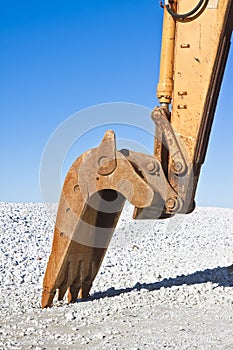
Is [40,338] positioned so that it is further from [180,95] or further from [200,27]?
[200,27]

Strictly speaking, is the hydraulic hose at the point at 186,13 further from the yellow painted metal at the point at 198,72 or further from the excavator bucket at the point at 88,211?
the excavator bucket at the point at 88,211

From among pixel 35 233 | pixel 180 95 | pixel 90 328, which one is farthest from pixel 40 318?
pixel 35 233

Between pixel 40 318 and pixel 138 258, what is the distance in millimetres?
3992

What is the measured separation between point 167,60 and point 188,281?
2.95 meters

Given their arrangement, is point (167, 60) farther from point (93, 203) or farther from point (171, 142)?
point (93, 203)

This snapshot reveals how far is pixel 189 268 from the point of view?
28.8 feet

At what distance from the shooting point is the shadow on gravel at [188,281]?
6655 mm

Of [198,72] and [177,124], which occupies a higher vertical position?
[198,72]

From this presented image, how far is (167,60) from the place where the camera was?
5.25 meters

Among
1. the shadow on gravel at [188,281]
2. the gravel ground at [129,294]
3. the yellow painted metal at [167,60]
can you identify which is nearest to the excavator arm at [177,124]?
the yellow painted metal at [167,60]

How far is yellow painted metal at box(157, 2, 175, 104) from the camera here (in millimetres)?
5242

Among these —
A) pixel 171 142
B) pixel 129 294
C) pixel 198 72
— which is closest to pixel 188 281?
pixel 129 294

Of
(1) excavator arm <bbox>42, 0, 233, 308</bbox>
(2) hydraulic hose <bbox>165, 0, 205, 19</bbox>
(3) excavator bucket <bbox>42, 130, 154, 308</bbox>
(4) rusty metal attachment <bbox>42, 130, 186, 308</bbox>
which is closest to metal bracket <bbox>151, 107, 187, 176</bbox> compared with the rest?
(1) excavator arm <bbox>42, 0, 233, 308</bbox>

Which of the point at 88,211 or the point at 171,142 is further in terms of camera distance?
the point at 88,211
